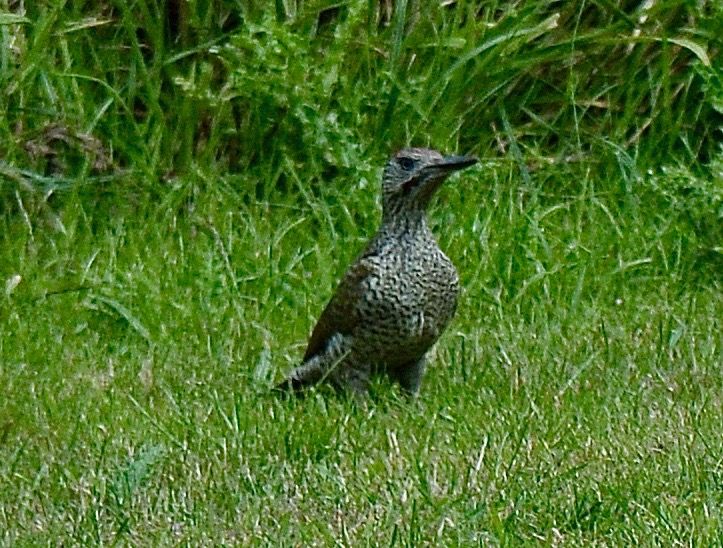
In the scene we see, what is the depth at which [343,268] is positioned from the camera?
686cm

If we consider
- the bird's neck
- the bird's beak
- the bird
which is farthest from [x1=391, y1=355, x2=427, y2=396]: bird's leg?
the bird's beak

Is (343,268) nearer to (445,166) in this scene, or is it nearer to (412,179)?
(412,179)

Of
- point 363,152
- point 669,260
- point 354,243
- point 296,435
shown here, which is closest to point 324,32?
point 363,152

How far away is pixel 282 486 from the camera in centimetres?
471

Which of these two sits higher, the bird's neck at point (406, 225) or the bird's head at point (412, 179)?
the bird's head at point (412, 179)

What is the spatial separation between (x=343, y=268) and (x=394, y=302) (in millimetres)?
1362

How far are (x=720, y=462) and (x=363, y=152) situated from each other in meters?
2.99

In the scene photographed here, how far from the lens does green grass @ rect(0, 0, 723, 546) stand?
15.1 ft

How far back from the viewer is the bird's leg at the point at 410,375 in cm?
567

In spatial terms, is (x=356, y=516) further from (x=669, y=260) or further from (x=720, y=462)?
(x=669, y=260)

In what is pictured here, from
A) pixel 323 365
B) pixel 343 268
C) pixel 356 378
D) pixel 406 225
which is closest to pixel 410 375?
pixel 356 378

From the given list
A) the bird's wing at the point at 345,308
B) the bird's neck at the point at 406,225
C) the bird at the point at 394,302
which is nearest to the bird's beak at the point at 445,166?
the bird at the point at 394,302

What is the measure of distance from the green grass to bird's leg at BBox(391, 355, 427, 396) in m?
0.07

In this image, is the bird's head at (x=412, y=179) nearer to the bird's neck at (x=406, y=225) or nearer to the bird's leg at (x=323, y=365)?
the bird's neck at (x=406, y=225)
